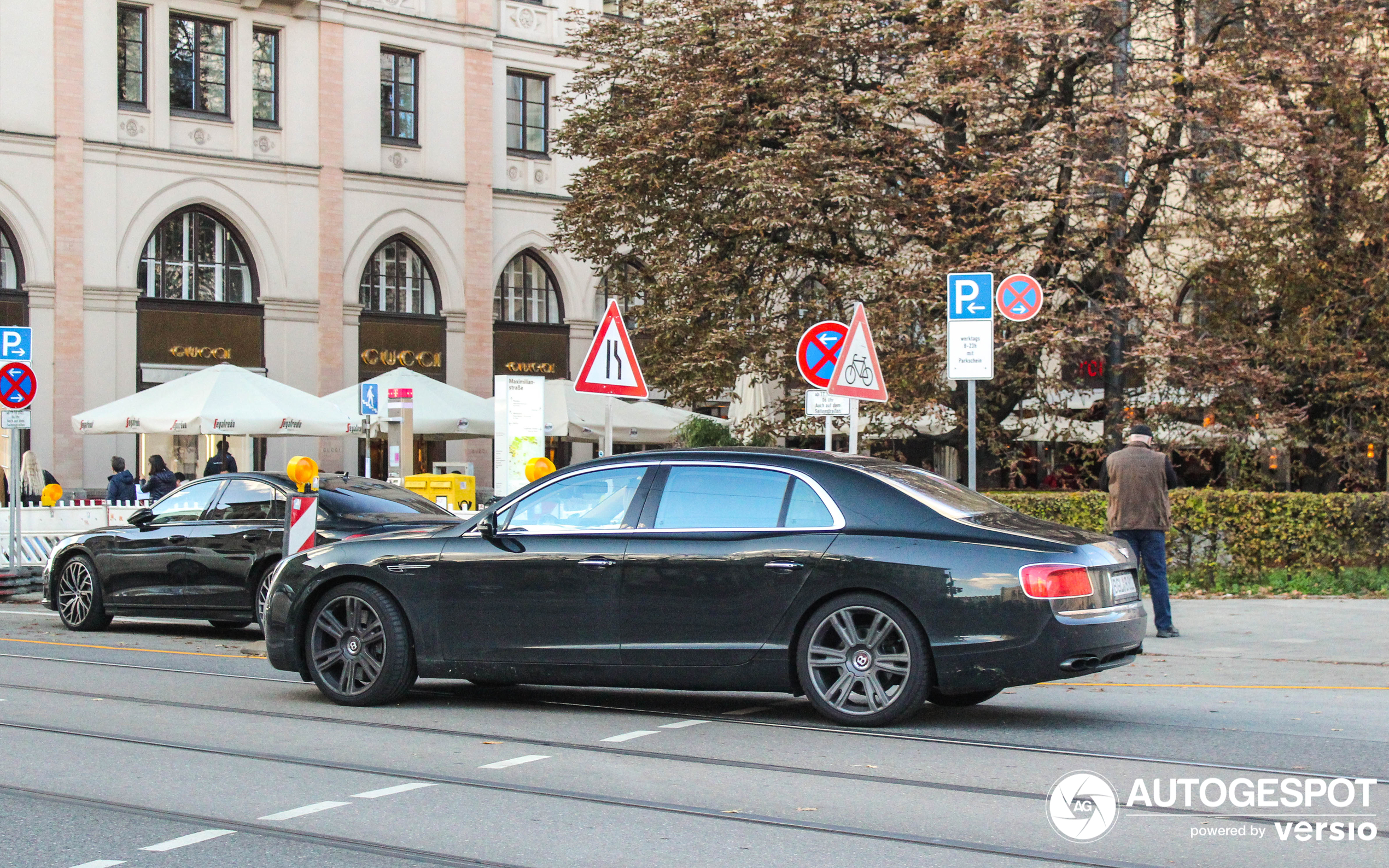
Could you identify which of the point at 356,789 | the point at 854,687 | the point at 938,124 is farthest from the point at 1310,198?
the point at 356,789

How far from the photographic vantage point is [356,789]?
6.90m

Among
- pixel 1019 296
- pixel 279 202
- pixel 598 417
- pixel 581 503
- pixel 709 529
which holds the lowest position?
pixel 709 529

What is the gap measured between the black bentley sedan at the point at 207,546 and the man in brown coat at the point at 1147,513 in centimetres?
601

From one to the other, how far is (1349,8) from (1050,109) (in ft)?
14.3

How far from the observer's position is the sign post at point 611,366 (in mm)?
13422

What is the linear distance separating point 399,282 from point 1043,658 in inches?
1241

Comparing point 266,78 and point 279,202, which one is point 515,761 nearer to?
point 279,202

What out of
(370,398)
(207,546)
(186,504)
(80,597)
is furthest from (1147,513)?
(370,398)

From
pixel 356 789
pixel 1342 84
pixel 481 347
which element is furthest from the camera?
pixel 481 347

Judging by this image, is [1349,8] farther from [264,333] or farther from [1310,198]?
[264,333]

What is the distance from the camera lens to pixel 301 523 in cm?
1273

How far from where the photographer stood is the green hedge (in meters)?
16.9

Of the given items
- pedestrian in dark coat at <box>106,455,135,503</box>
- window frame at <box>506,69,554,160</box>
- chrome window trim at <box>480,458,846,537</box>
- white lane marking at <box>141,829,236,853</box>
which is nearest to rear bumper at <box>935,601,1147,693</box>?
chrome window trim at <box>480,458,846,537</box>

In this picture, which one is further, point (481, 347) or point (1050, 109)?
point (481, 347)
